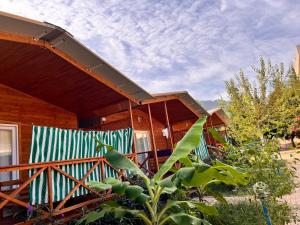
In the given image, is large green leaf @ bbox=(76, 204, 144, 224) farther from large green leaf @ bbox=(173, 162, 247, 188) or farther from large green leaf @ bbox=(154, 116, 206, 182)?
large green leaf @ bbox=(173, 162, 247, 188)

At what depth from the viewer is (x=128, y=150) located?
7.83 meters

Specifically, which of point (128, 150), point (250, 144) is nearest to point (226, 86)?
point (128, 150)

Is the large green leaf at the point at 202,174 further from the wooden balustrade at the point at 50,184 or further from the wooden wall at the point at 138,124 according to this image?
the wooden wall at the point at 138,124

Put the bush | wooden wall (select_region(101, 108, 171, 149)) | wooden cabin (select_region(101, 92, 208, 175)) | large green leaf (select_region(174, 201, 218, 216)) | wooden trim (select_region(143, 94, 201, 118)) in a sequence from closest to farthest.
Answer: large green leaf (select_region(174, 201, 218, 216))
the bush
wooden trim (select_region(143, 94, 201, 118))
wooden wall (select_region(101, 108, 171, 149))
wooden cabin (select_region(101, 92, 208, 175))

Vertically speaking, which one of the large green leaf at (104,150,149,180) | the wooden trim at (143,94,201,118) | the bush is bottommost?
the bush

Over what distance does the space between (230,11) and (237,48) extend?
15.3ft

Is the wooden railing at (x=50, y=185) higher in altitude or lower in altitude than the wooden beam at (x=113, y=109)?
lower

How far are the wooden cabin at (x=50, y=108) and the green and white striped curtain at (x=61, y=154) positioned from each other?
21mm

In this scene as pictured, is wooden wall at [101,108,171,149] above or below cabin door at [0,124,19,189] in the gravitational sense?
above

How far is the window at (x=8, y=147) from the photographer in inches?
271

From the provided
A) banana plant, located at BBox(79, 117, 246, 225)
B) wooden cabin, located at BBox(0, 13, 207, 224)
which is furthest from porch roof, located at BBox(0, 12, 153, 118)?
banana plant, located at BBox(79, 117, 246, 225)

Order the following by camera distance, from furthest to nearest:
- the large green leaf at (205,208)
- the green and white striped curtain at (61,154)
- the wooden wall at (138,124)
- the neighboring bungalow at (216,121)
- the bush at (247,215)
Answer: the neighboring bungalow at (216,121) → the wooden wall at (138,124) → the bush at (247,215) → the green and white striped curtain at (61,154) → the large green leaf at (205,208)

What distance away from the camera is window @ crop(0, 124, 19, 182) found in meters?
6.88

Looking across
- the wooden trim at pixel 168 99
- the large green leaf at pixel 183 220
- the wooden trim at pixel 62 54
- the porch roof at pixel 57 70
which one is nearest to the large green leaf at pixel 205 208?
the large green leaf at pixel 183 220
